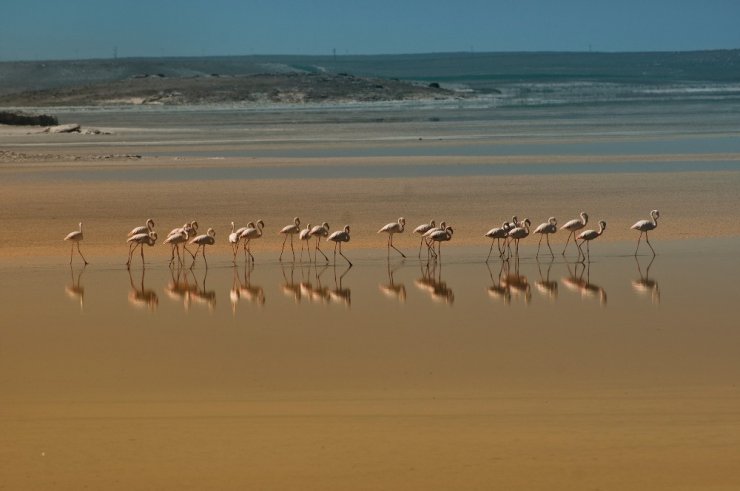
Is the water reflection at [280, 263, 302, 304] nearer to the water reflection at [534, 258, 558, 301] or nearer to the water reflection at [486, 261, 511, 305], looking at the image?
the water reflection at [486, 261, 511, 305]

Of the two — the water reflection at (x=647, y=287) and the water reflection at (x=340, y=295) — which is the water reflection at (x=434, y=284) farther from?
the water reflection at (x=647, y=287)

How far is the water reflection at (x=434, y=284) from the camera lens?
1177 cm

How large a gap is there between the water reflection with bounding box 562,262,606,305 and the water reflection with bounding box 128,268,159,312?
3847mm

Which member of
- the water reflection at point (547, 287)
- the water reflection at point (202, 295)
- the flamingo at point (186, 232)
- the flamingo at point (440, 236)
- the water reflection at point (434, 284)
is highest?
the flamingo at point (440, 236)

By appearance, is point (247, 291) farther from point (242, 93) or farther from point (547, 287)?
point (242, 93)

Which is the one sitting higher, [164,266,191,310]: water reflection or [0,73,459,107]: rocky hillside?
[0,73,459,107]: rocky hillside

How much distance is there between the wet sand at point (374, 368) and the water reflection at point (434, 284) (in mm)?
56

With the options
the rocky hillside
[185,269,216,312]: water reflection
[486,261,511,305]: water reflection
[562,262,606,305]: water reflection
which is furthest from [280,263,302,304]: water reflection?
the rocky hillside

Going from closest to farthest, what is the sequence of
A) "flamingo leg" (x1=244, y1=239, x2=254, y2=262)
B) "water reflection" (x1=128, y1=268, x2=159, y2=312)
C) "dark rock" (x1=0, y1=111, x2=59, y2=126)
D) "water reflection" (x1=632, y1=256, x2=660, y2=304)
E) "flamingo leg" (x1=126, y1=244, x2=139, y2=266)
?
"water reflection" (x1=632, y1=256, x2=660, y2=304), "water reflection" (x1=128, y1=268, x2=159, y2=312), "flamingo leg" (x1=126, y1=244, x2=139, y2=266), "flamingo leg" (x1=244, y1=239, x2=254, y2=262), "dark rock" (x1=0, y1=111, x2=59, y2=126)

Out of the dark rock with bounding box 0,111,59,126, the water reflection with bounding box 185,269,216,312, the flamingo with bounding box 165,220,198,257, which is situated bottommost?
the water reflection with bounding box 185,269,216,312

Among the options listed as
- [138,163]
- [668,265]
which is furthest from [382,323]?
[138,163]

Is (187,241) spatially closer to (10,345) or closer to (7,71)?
(10,345)

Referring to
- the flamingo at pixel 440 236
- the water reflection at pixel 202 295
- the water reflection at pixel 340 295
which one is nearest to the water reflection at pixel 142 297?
the water reflection at pixel 202 295

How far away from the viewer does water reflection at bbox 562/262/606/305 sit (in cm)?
1175
